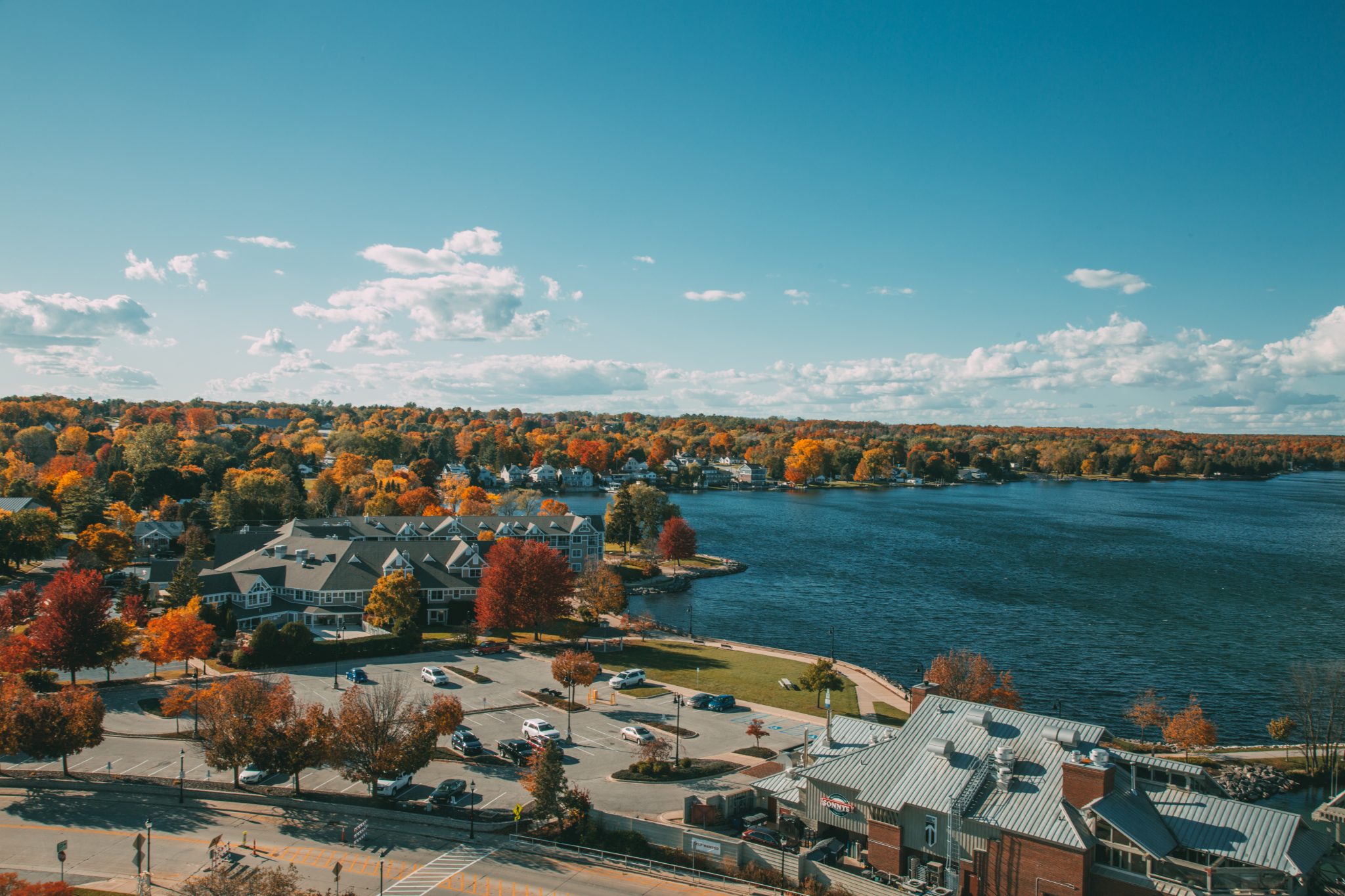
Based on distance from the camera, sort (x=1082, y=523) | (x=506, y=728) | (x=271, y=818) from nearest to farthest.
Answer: (x=271, y=818) → (x=506, y=728) → (x=1082, y=523)

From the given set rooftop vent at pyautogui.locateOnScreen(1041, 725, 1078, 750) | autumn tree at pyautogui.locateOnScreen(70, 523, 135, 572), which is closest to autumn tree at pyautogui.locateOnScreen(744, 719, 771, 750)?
rooftop vent at pyautogui.locateOnScreen(1041, 725, 1078, 750)

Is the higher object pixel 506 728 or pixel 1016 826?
pixel 1016 826

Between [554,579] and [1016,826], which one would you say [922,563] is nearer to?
[554,579]

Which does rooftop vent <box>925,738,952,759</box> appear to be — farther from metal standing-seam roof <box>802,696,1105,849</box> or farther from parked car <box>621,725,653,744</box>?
parked car <box>621,725,653,744</box>

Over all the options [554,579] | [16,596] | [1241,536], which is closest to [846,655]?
[554,579]

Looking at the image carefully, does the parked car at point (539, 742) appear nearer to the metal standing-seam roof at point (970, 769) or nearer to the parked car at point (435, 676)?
the parked car at point (435, 676)

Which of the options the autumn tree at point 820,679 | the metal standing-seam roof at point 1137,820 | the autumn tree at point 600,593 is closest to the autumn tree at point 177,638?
the autumn tree at point 600,593
